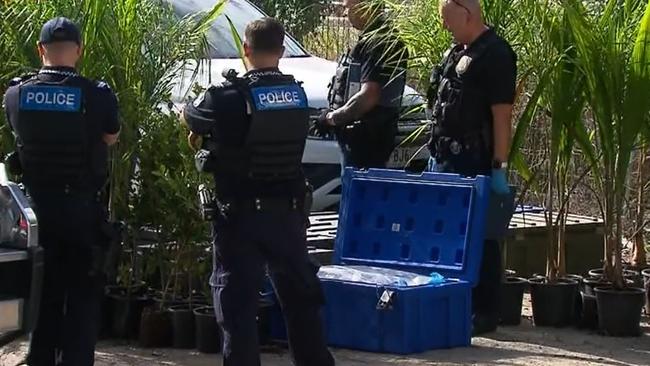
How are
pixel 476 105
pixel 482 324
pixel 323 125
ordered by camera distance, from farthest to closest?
pixel 323 125
pixel 482 324
pixel 476 105

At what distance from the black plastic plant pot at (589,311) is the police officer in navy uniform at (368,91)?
1.44 meters

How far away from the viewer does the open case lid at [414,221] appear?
6.90 metres

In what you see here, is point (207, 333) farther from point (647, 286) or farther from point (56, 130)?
point (647, 286)

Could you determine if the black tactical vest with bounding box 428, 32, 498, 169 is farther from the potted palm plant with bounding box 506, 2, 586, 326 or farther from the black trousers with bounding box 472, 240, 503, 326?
the black trousers with bounding box 472, 240, 503, 326

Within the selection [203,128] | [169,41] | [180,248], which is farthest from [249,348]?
[169,41]

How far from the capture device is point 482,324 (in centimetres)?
732

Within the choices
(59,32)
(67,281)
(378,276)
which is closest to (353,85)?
(378,276)

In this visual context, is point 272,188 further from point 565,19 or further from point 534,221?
point 534,221

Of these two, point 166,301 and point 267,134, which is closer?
point 267,134

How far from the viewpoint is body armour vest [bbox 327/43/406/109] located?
308 inches

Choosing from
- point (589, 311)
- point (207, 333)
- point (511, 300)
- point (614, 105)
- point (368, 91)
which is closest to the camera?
point (207, 333)

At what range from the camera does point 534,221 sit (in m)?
8.95

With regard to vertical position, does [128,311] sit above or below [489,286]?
below

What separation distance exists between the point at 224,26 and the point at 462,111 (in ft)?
12.1
